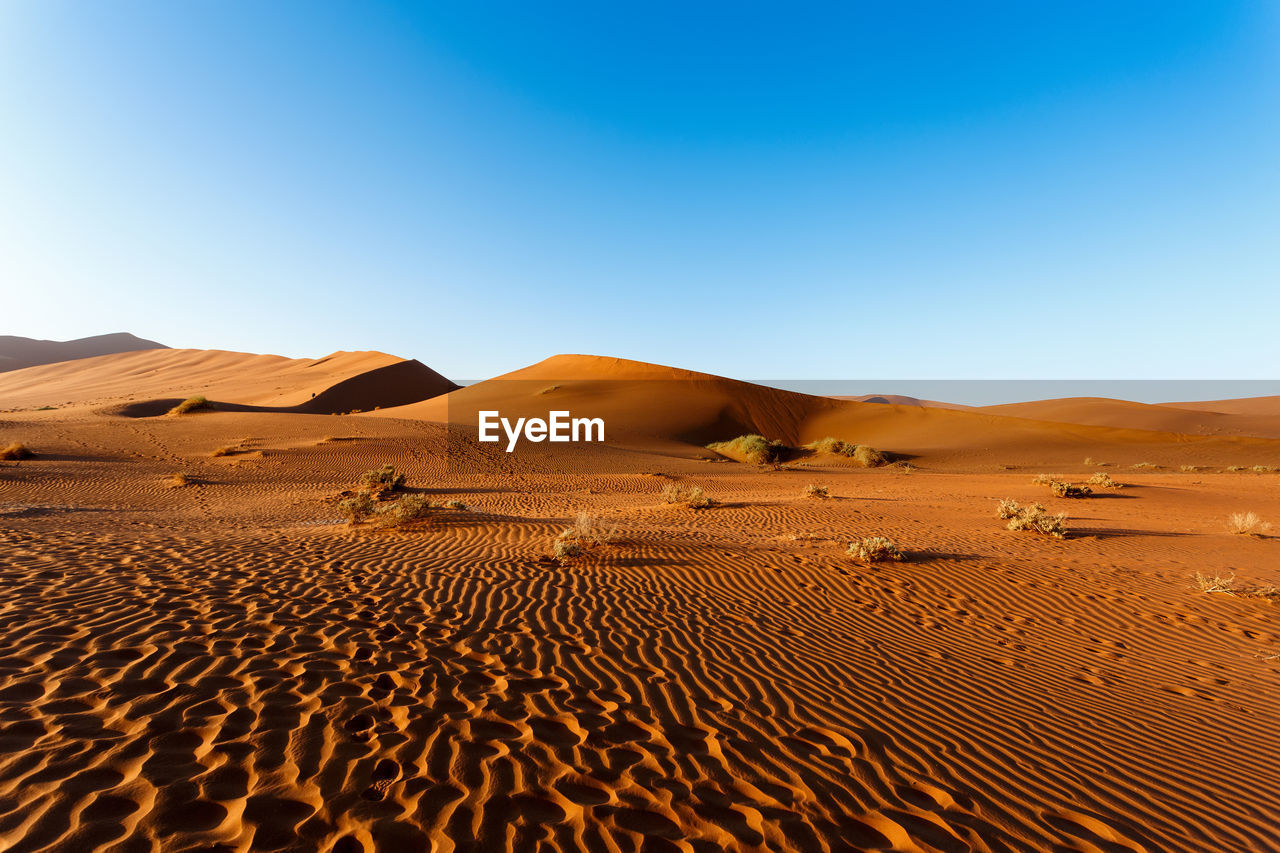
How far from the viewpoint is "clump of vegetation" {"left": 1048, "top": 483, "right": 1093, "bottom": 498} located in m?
16.6

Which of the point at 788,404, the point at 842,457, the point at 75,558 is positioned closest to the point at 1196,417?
the point at 788,404

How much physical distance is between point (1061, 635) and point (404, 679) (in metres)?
7.01

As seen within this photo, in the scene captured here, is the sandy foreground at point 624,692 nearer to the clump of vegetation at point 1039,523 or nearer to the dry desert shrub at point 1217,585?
the dry desert shrub at point 1217,585

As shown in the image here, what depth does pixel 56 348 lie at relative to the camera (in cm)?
11662

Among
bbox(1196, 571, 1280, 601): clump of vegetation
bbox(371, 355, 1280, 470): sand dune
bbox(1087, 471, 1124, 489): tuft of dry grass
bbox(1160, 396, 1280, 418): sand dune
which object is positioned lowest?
bbox(1196, 571, 1280, 601): clump of vegetation

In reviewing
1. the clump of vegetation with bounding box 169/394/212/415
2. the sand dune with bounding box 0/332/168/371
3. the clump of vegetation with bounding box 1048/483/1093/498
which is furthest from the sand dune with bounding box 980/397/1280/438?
the sand dune with bounding box 0/332/168/371

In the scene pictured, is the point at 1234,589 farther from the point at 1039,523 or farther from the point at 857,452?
the point at 857,452

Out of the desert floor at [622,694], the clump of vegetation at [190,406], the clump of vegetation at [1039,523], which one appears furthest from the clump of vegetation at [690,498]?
the clump of vegetation at [190,406]

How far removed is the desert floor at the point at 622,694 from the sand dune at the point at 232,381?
38.5 m

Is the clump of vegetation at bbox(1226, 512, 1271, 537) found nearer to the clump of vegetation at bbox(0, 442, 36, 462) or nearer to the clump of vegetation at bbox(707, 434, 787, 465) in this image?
the clump of vegetation at bbox(707, 434, 787, 465)

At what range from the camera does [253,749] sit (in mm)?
3057

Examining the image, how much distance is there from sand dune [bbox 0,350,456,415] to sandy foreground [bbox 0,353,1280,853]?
38.7 metres

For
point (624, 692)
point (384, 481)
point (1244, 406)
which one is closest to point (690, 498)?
point (384, 481)

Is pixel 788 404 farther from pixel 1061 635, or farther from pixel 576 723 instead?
pixel 576 723
